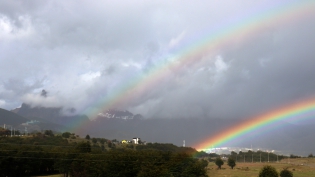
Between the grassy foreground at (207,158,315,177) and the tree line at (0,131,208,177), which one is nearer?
the tree line at (0,131,208,177)

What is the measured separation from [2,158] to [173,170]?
160 feet

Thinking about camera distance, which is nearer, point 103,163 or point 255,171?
point 103,163

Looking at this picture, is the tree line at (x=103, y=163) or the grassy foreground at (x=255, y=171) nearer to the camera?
the tree line at (x=103, y=163)

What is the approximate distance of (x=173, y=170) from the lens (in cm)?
5944

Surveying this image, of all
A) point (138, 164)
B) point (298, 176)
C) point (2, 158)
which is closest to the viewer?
point (138, 164)

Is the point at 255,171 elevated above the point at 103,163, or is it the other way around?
the point at 103,163

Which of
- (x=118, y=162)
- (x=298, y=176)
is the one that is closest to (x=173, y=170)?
(x=118, y=162)

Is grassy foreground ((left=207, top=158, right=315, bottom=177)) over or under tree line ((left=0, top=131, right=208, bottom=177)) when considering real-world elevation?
under

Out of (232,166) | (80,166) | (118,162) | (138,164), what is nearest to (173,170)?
(138,164)

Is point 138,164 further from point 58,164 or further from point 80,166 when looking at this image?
point 58,164

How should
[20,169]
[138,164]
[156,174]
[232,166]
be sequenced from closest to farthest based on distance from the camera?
[156,174] → [138,164] → [20,169] → [232,166]

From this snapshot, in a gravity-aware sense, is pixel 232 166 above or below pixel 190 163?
below

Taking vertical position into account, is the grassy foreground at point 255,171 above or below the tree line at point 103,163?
below

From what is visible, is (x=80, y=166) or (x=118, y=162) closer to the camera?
(x=118, y=162)
